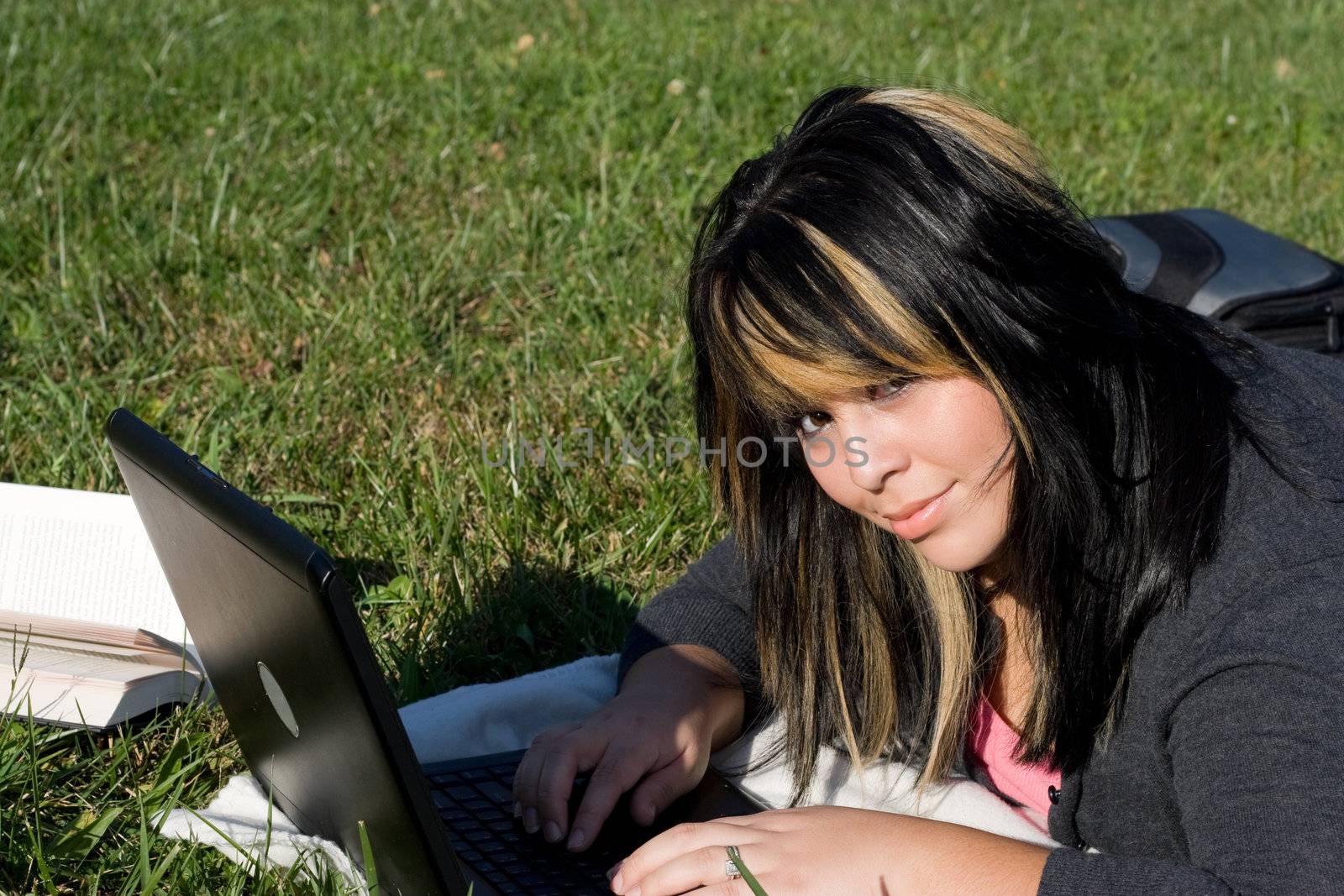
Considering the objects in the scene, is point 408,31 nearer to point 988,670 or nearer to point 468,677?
point 468,677

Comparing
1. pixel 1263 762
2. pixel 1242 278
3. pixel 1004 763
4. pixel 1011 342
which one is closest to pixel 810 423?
pixel 1011 342

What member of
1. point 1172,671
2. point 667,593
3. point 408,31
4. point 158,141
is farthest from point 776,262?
point 408,31

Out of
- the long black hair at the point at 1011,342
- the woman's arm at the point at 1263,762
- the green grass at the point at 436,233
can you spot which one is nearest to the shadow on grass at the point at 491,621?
the green grass at the point at 436,233

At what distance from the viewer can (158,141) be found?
450 cm

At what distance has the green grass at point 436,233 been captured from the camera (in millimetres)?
2611

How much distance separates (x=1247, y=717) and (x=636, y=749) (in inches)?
30.1

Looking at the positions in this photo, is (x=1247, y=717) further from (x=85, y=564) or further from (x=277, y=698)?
(x=85, y=564)

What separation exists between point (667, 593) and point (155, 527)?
2.73ft

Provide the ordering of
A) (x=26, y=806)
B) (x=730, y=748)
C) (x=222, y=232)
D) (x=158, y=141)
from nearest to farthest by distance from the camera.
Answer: (x=26, y=806) < (x=730, y=748) < (x=222, y=232) < (x=158, y=141)

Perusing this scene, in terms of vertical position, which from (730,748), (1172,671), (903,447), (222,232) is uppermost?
(222,232)

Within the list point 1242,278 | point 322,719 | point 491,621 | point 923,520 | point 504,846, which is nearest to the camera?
point 322,719

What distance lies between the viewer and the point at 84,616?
230 centimetres

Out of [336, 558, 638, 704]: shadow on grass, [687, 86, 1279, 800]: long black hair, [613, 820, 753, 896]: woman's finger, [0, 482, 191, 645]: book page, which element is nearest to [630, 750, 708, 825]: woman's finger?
[613, 820, 753, 896]: woman's finger

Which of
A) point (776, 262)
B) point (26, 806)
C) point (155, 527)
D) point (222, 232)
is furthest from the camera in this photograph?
point (222, 232)
